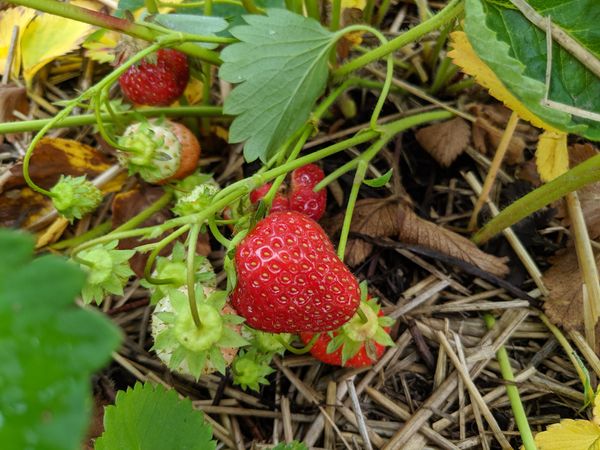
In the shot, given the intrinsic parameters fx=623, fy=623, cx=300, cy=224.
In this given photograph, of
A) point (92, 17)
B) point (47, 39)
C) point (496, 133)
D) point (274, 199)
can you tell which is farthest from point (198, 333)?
point (47, 39)

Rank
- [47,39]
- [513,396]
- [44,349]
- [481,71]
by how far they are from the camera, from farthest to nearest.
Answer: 1. [47,39]
2. [513,396]
3. [481,71]
4. [44,349]

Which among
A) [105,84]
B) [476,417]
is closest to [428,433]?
[476,417]

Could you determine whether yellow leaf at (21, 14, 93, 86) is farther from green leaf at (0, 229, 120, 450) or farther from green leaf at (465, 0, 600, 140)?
green leaf at (0, 229, 120, 450)

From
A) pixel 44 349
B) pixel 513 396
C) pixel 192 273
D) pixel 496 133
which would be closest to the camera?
pixel 44 349

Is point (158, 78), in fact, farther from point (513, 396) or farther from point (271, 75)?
point (513, 396)

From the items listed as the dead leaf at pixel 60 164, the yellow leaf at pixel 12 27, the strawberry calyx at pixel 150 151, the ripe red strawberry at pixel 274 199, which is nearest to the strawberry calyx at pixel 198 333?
the ripe red strawberry at pixel 274 199

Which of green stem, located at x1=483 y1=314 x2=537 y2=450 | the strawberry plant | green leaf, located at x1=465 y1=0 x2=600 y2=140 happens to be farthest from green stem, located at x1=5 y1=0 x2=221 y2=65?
green stem, located at x1=483 y1=314 x2=537 y2=450
